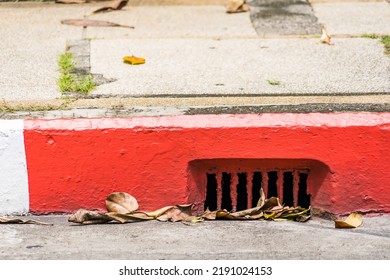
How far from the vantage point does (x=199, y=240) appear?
4312 mm

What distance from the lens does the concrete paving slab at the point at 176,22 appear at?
6.31 m

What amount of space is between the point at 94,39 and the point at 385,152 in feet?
7.71

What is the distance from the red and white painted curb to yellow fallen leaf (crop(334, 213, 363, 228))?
54mm

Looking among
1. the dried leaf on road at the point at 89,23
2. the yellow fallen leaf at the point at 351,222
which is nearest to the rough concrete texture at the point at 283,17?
the dried leaf on road at the point at 89,23

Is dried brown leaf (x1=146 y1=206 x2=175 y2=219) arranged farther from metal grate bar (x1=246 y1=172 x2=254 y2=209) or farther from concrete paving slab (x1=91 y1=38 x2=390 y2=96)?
concrete paving slab (x1=91 y1=38 x2=390 y2=96)

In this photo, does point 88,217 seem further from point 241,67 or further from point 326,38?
point 326,38

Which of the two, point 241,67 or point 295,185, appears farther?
point 241,67

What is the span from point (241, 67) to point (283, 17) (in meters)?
1.14

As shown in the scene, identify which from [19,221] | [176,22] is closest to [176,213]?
[19,221]

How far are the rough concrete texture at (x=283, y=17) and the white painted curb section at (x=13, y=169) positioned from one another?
7.45ft

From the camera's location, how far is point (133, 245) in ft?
13.9
